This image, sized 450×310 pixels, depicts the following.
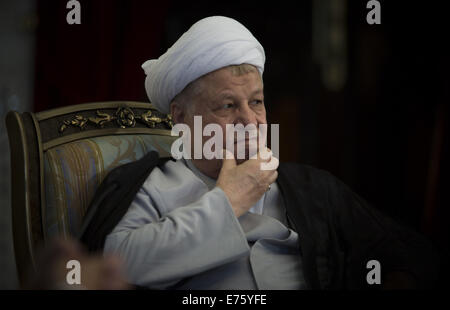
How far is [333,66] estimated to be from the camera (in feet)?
8.89

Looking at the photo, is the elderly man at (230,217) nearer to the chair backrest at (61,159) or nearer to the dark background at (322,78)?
the chair backrest at (61,159)

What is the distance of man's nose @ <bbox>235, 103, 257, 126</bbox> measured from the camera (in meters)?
1.03

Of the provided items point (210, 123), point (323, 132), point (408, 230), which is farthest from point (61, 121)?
point (323, 132)

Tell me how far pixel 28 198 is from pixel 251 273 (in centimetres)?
63

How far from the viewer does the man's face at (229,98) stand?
1037 millimetres

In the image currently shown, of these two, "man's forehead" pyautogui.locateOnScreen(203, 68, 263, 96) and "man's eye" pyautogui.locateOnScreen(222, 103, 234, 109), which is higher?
"man's forehead" pyautogui.locateOnScreen(203, 68, 263, 96)

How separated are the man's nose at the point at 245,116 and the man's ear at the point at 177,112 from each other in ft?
0.60

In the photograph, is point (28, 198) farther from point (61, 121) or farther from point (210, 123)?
point (210, 123)

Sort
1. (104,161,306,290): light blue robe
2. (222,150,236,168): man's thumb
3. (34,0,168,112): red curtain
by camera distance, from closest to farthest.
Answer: (104,161,306,290): light blue robe → (222,150,236,168): man's thumb → (34,0,168,112): red curtain

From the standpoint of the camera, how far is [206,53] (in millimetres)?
1031

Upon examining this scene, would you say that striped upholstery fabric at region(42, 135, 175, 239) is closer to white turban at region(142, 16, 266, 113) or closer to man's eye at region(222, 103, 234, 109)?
white turban at region(142, 16, 266, 113)

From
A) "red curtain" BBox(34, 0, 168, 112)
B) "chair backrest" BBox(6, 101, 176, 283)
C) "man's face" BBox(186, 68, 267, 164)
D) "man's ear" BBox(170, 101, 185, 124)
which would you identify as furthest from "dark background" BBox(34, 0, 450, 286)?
"man's face" BBox(186, 68, 267, 164)

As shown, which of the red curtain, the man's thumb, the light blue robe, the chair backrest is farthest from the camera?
the red curtain

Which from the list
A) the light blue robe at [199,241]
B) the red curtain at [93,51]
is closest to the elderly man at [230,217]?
the light blue robe at [199,241]
